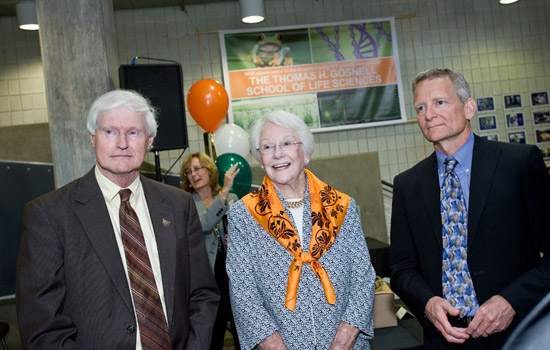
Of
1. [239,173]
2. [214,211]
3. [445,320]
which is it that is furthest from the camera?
[239,173]

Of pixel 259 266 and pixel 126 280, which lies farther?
pixel 259 266

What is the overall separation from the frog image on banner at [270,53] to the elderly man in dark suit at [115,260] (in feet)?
18.2

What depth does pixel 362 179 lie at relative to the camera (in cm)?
647

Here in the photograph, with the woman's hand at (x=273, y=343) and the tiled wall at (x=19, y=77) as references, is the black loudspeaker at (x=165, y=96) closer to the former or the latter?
the woman's hand at (x=273, y=343)

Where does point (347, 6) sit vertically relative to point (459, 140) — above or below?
above

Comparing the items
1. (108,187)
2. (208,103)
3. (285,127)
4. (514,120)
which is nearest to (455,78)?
(285,127)

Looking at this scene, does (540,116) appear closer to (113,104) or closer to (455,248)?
(455,248)

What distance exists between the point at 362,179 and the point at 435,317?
4.79m

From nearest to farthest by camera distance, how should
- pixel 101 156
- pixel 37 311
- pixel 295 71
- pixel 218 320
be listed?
pixel 37 311 → pixel 101 156 → pixel 218 320 → pixel 295 71

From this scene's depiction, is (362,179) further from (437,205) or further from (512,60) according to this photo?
(437,205)

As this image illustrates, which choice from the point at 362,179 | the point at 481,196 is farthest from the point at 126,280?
the point at 362,179

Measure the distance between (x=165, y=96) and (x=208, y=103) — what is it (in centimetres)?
111

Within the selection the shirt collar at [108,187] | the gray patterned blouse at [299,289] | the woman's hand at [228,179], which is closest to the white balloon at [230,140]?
the woman's hand at [228,179]

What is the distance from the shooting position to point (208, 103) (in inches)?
171
